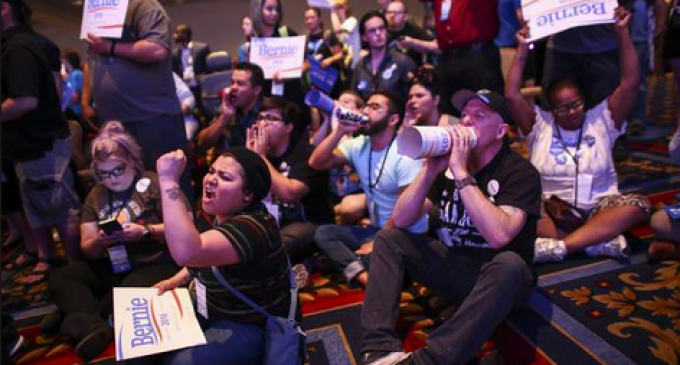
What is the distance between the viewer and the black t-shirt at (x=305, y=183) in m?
2.41

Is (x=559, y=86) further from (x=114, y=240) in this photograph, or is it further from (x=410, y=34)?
(x=114, y=240)

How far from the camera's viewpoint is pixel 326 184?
8.46 ft

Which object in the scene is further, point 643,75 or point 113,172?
point 643,75

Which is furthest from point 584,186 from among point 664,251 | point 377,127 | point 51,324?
point 51,324

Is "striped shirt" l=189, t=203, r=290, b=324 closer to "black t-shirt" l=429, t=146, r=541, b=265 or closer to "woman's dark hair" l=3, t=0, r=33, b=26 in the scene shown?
"black t-shirt" l=429, t=146, r=541, b=265

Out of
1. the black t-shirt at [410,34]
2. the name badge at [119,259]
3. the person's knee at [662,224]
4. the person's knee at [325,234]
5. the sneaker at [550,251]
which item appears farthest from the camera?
the black t-shirt at [410,34]


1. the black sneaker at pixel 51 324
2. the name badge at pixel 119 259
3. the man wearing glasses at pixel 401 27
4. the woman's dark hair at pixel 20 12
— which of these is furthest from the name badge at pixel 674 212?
the woman's dark hair at pixel 20 12

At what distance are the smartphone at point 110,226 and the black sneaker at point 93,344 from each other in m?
0.39

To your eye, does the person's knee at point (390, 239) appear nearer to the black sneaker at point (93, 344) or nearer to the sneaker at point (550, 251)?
the sneaker at point (550, 251)

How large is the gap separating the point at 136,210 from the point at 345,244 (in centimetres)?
96

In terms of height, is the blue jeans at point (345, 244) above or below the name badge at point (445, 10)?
below

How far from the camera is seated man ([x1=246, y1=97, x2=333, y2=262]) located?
7.62 ft

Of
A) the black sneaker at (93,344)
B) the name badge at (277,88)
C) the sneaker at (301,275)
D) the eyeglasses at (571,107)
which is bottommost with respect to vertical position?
the black sneaker at (93,344)

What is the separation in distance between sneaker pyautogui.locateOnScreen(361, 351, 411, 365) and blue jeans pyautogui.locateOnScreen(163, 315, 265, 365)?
33cm
